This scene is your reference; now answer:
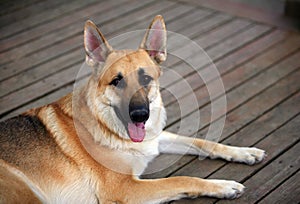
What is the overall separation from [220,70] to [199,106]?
23.6 inches

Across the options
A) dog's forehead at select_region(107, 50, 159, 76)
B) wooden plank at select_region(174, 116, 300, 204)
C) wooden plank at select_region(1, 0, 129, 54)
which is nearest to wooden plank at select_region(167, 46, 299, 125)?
wooden plank at select_region(174, 116, 300, 204)

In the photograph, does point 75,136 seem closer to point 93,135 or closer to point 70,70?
point 93,135

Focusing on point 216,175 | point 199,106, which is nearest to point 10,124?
point 216,175

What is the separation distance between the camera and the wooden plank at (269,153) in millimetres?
2910

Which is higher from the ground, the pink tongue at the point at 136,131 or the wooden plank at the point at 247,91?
the pink tongue at the point at 136,131

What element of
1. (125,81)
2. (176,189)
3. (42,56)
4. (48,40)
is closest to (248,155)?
(176,189)

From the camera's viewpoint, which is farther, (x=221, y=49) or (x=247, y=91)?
(x=221, y=49)

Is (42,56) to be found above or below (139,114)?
below

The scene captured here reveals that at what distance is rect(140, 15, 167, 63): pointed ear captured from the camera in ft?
9.29

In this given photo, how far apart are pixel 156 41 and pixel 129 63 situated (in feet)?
0.78

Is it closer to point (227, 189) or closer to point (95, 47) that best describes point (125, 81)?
point (95, 47)

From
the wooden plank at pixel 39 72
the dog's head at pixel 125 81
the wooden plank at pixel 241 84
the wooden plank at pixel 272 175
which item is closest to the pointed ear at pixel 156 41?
the dog's head at pixel 125 81

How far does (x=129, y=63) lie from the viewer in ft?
9.14

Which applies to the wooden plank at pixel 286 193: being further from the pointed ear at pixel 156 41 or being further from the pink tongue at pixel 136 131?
the pointed ear at pixel 156 41
